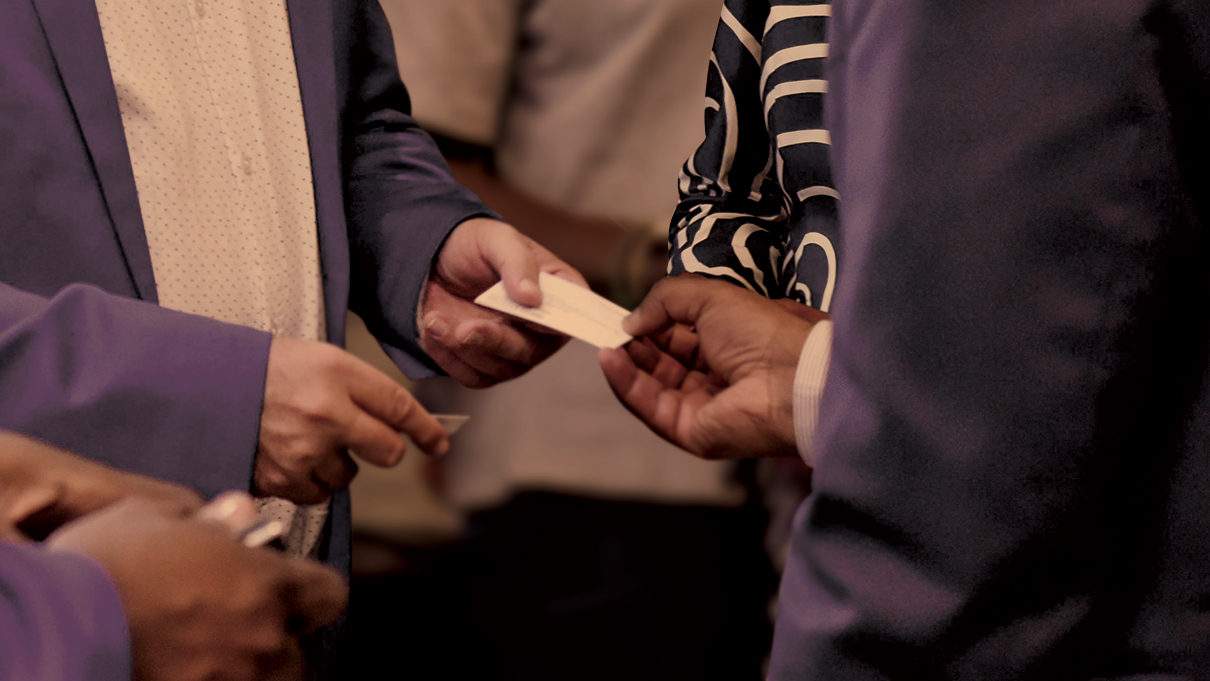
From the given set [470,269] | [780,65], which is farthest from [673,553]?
[780,65]

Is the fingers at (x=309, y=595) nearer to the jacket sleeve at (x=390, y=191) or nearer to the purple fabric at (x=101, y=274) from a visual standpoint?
the purple fabric at (x=101, y=274)

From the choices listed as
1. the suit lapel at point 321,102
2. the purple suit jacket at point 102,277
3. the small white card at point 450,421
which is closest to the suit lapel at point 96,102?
the purple suit jacket at point 102,277

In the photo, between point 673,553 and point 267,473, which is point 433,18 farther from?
point 673,553

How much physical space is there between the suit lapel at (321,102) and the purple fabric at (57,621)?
313 millimetres

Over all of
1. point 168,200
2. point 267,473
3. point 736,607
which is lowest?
point 736,607

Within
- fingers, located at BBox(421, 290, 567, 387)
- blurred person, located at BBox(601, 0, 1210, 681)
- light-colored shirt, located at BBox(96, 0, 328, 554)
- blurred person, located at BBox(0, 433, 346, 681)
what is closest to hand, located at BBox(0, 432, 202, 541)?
blurred person, located at BBox(0, 433, 346, 681)

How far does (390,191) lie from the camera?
0.63 metres

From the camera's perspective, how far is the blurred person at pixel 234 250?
1.45 feet

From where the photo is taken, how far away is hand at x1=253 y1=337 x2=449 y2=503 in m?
0.46

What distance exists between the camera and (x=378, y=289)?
2.12 ft

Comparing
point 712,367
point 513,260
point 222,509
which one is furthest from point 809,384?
point 222,509

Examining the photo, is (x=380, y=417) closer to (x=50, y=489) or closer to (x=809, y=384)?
(x=50, y=489)

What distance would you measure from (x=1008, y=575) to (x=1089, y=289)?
5.6 inches

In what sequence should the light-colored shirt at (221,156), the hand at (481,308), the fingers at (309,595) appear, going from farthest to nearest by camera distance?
the hand at (481,308) < the light-colored shirt at (221,156) < the fingers at (309,595)
